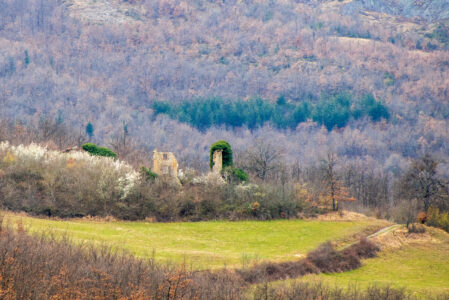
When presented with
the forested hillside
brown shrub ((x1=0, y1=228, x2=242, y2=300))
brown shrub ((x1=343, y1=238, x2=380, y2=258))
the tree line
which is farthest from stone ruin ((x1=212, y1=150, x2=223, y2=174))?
the tree line

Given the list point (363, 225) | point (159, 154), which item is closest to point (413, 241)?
point (363, 225)

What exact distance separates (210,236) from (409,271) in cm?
1233

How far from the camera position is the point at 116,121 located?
12538cm

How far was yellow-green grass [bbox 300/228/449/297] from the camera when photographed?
23438 mm

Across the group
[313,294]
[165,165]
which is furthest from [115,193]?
[313,294]

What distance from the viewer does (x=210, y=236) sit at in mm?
31484

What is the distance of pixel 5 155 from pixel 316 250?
25467mm

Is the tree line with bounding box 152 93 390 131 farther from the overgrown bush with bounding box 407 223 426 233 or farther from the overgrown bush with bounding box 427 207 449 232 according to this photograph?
the overgrown bush with bounding box 407 223 426 233

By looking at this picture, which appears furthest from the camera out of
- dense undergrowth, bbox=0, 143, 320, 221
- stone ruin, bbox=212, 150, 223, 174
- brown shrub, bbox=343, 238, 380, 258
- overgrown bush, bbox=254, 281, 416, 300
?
stone ruin, bbox=212, 150, 223, 174

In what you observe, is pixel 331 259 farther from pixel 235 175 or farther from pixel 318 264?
pixel 235 175

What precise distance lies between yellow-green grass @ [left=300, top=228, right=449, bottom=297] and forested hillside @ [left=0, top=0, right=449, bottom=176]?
67832 mm

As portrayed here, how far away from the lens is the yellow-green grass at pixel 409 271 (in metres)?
23.4

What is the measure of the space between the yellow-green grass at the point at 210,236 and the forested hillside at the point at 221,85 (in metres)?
67.9

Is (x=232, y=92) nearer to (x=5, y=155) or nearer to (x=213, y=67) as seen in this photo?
(x=213, y=67)
